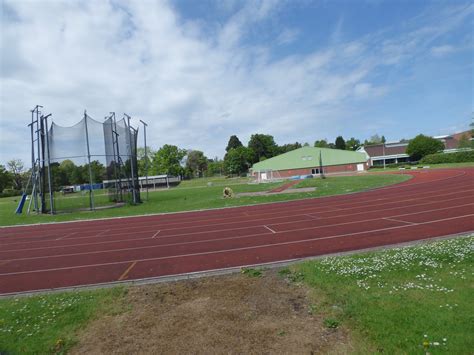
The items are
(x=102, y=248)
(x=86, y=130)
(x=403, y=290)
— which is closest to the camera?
(x=403, y=290)

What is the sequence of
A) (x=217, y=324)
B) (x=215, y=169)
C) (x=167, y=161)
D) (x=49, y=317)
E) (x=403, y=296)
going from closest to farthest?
(x=217, y=324) → (x=403, y=296) → (x=49, y=317) → (x=167, y=161) → (x=215, y=169)

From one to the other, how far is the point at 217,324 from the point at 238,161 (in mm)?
94795

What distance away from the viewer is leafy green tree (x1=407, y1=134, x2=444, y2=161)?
7675cm

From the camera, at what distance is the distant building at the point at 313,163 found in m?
62.1

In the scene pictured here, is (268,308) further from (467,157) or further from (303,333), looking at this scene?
(467,157)

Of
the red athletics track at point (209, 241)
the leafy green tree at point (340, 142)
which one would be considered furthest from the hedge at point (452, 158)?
the leafy green tree at point (340, 142)

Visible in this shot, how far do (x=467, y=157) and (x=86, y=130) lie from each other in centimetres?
6389

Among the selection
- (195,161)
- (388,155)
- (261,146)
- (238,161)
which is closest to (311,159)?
(388,155)

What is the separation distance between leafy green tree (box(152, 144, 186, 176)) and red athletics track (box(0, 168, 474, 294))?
78.1m

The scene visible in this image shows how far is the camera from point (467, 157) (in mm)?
55312

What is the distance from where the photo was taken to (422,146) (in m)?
77.2

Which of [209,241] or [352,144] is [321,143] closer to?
[352,144]

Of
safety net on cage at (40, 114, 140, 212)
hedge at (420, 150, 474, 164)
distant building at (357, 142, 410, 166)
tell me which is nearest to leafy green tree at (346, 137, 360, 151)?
distant building at (357, 142, 410, 166)

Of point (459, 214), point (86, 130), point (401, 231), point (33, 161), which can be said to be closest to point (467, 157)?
point (459, 214)
